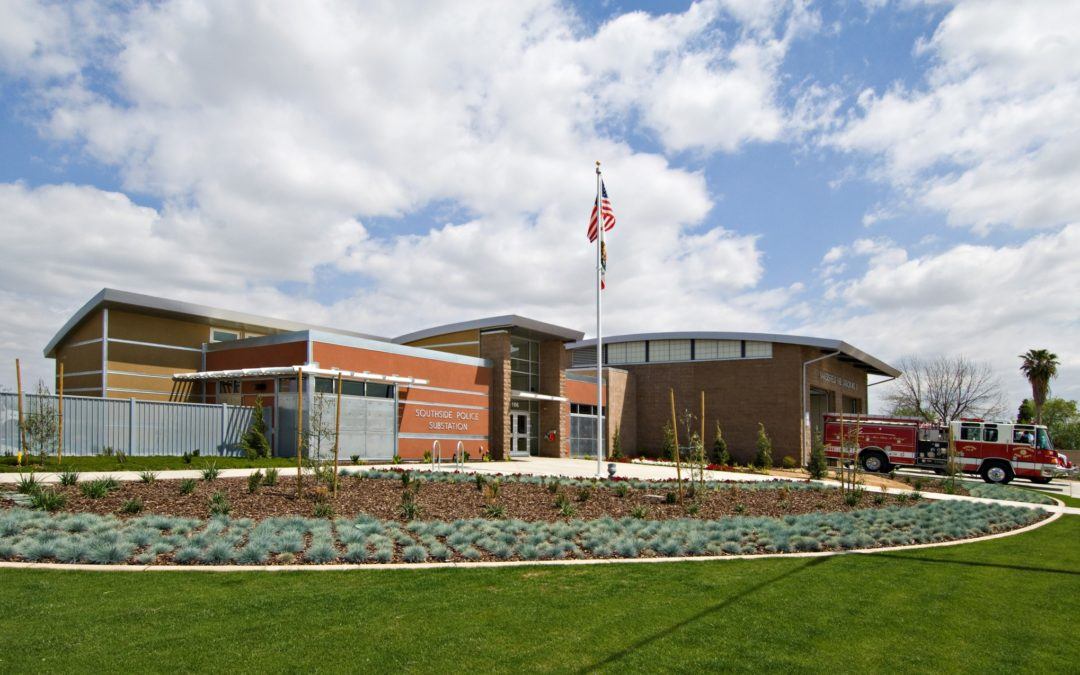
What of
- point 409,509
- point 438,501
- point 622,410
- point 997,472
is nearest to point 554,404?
point 622,410

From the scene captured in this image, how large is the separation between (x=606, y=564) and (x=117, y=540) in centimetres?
577

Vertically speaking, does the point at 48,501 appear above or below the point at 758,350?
below

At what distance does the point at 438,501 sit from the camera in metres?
13.1

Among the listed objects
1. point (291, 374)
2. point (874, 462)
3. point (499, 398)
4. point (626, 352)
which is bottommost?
point (874, 462)

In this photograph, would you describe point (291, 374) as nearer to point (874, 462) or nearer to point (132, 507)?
point (132, 507)

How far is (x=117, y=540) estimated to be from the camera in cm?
846

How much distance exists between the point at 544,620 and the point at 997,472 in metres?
29.4

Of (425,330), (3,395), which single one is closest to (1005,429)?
(425,330)

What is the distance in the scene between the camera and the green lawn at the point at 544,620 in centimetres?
522

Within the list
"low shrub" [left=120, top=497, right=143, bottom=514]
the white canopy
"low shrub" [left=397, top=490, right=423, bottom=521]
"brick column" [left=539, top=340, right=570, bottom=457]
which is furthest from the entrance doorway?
"low shrub" [left=120, top=497, right=143, bottom=514]

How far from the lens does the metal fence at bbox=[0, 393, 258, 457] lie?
1847 centimetres

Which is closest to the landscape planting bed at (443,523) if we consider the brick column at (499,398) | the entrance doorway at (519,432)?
the brick column at (499,398)

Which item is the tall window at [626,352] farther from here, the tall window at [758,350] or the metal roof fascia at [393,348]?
the metal roof fascia at [393,348]

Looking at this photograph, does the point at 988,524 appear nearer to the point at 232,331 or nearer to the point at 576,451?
the point at 576,451
